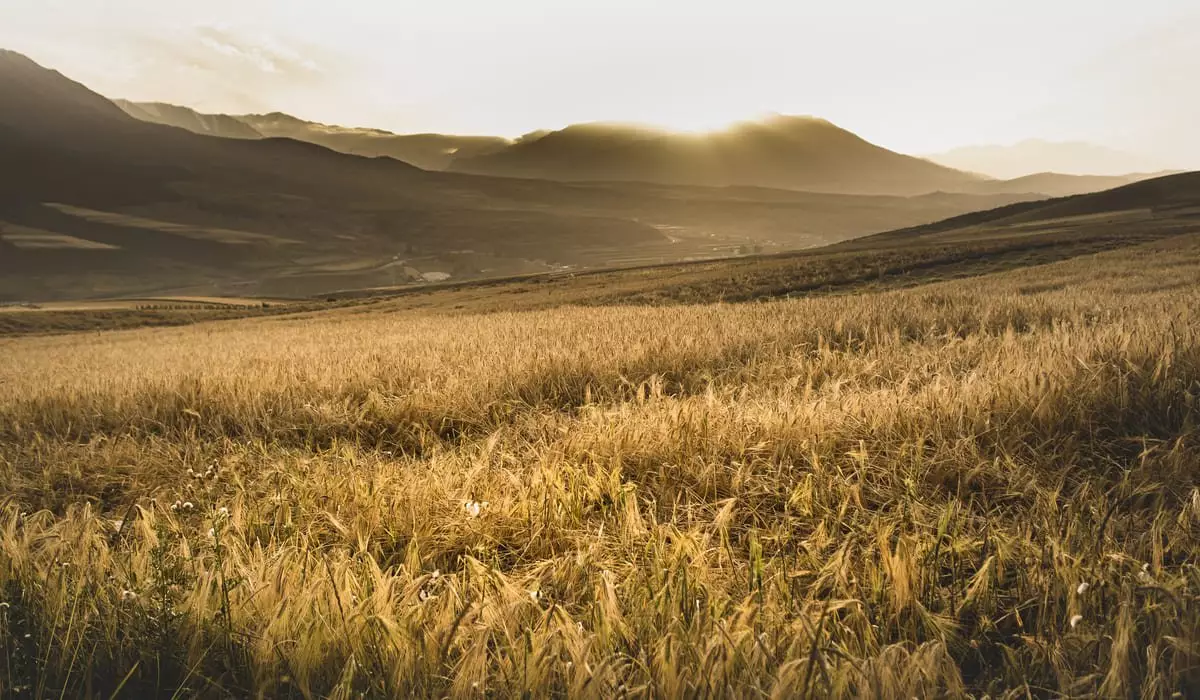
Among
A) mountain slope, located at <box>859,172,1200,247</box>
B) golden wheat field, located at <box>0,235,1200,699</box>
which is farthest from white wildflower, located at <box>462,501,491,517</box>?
mountain slope, located at <box>859,172,1200,247</box>

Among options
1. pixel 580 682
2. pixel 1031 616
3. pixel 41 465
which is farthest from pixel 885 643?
pixel 41 465

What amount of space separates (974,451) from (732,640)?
1798 mm

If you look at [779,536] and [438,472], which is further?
[438,472]

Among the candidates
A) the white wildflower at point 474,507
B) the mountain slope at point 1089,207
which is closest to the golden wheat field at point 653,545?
the white wildflower at point 474,507

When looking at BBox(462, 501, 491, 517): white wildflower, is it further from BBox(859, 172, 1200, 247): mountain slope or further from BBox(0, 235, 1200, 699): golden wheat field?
BBox(859, 172, 1200, 247): mountain slope

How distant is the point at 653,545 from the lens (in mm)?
1966

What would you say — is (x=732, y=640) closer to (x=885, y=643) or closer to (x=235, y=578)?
(x=885, y=643)

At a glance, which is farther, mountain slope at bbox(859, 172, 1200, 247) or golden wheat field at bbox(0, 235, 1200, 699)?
mountain slope at bbox(859, 172, 1200, 247)

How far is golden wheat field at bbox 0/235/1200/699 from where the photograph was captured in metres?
1.41

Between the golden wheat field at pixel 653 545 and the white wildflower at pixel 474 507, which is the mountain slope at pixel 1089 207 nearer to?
the golden wheat field at pixel 653 545

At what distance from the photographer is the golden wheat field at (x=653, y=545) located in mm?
1410

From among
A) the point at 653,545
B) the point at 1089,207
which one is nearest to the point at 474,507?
the point at 653,545

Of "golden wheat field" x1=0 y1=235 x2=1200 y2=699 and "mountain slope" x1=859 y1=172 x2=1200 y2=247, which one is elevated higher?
"mountain slope" x1=859 y1=172 x2=1200 y2=247

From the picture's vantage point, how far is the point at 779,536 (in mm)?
2004
